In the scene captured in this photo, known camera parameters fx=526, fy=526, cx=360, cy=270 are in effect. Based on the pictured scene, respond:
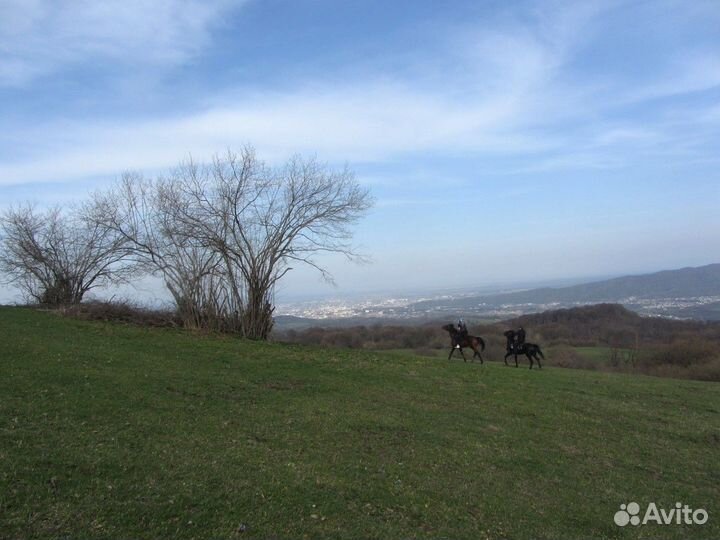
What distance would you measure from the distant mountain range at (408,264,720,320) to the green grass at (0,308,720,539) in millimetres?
58056

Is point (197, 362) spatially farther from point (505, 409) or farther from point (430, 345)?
point (430, 345)

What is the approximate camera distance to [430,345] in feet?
136

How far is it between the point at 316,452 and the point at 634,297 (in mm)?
84990

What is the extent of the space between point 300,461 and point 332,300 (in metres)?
40.8

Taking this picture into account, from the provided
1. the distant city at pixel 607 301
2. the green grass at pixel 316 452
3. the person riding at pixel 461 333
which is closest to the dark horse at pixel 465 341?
the person riding at pixel 461 333

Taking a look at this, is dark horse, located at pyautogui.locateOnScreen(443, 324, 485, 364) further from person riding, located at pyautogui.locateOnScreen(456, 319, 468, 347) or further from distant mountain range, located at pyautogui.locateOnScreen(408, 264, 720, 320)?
distant mountain range, located at pyautogui.locateOnScreen(408, 264, 720, 320)

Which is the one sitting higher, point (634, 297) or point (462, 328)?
point (462, 328)

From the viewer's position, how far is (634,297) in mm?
80500

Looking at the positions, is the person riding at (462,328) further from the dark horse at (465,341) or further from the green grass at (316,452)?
the green grass at (316,452)

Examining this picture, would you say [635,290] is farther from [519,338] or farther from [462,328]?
[462,328]

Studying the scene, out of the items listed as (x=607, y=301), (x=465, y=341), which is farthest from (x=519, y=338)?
(x=607, y=301)

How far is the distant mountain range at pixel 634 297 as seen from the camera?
71.1m

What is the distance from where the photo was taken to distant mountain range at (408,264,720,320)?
71125 millimetres

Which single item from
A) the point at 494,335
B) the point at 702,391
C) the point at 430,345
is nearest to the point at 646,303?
the point at 494,335
